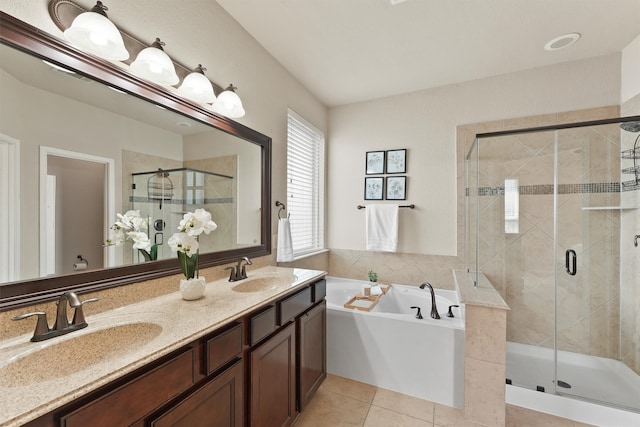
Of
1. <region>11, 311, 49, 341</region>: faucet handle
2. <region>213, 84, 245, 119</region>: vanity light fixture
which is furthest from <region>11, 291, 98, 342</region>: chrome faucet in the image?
<region>213, 84, 245, 119</region>: vanity light fixture

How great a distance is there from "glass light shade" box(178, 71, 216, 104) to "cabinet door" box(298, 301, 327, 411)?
1409 mm

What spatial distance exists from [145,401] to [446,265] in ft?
8.65

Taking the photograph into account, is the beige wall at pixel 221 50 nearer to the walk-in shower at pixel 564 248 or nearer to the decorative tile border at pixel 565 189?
the walk-in shower at pixel 564 248

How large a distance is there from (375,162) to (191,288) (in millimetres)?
2340

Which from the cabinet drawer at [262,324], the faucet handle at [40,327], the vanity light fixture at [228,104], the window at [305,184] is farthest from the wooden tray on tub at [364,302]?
the faucet handle at [40,327]

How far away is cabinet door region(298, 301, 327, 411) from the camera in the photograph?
1.62 metres

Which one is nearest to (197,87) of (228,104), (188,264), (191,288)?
(228,104)

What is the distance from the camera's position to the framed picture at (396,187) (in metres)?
2.87

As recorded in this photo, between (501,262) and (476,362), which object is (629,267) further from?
(476,362)

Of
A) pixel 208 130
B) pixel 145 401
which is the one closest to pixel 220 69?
pixel 208 130

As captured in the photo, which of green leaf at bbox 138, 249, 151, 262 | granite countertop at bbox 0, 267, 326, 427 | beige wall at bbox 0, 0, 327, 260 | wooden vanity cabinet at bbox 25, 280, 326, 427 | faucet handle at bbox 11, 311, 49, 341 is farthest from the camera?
green leaf at bbox 138, 249, 151, 262

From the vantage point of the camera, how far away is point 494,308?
168cm

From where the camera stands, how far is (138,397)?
763 millimetres

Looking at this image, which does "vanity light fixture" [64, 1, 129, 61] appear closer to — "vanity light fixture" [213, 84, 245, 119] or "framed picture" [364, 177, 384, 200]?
"vanity light fixture" [213, 84, 245, 119]
